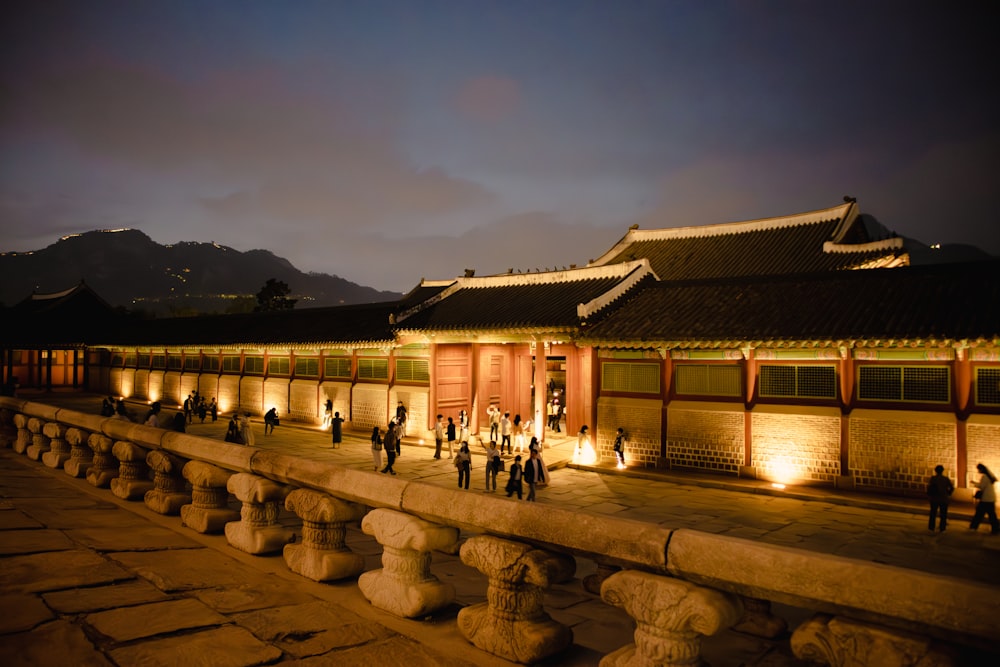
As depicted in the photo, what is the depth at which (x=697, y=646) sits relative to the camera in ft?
10.7

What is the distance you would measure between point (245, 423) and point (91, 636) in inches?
609

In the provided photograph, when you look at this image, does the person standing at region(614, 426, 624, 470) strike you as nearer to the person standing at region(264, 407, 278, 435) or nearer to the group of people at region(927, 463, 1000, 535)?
the group of people at region(927, 463, 1000, 535)

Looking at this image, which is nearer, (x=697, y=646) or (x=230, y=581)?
(x=697, y=646)

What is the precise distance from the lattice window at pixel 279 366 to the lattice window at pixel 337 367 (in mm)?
2866

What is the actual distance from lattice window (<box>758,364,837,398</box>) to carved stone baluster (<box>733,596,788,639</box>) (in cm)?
998

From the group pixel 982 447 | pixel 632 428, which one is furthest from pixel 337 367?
pixel 982 447

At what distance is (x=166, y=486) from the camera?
782cm

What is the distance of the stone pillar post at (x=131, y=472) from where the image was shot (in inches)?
331

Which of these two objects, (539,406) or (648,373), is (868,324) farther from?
(539,406)

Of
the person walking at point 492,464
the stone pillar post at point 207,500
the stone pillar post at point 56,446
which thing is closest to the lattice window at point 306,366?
the person walking at point 492,464

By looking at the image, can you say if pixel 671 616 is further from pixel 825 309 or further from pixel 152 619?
pixel 825 309

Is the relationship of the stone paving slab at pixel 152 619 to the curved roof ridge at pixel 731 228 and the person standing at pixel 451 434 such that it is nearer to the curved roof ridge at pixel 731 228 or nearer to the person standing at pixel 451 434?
the person standing at pixel 451 434

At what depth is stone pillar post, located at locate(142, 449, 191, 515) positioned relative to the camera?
7.61 m

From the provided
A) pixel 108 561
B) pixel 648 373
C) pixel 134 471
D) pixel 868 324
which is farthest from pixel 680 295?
pixel 108 561
